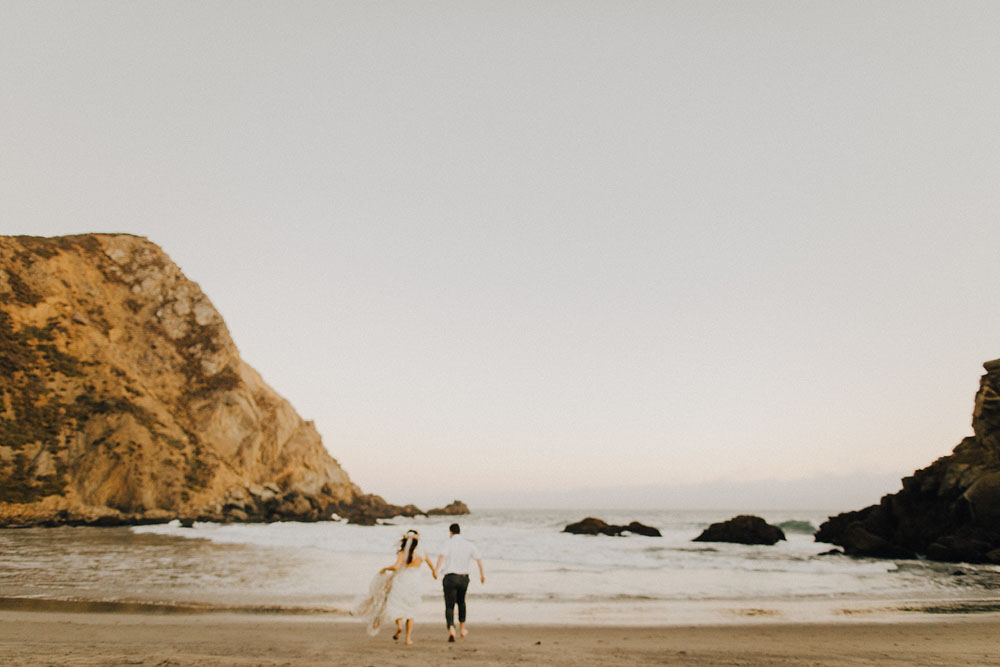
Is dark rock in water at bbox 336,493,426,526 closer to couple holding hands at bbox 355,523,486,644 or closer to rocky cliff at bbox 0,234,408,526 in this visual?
rocky cliff at bbox 0,234,408,526

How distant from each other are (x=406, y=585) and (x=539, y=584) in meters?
9.24

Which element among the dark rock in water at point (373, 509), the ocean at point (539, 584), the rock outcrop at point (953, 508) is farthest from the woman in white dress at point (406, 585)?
the dark rock in water at point (373, 509)

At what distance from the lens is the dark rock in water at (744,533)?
123 feet

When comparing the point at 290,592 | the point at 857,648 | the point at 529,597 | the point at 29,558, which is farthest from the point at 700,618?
the point at 29,558

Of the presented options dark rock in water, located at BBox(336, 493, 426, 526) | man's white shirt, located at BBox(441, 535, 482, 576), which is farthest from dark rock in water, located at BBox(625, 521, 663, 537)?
dark rock in water, located at BBox(336, 493, 426, 526)

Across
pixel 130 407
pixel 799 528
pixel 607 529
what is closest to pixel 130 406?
pixel 130 407

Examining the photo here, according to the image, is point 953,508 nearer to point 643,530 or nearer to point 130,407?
point 643,530

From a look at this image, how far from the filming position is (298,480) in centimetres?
8375

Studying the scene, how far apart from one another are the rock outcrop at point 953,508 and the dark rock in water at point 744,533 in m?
6.37

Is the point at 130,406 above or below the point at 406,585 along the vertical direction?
above

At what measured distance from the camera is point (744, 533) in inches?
1492

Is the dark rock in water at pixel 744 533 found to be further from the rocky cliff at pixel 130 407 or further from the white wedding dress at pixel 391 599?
the rocky cliff at pixel 130 407

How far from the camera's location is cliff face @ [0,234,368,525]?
5256 cm

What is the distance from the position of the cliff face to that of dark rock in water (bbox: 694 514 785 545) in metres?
51.8
